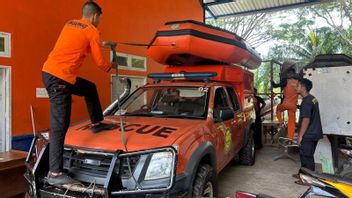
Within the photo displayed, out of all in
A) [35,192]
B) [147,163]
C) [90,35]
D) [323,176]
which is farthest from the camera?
[90,35]

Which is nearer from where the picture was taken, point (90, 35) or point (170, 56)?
point (90, 35)

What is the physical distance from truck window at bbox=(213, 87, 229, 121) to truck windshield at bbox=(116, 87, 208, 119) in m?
0.17

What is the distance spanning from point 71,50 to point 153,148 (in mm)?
1335

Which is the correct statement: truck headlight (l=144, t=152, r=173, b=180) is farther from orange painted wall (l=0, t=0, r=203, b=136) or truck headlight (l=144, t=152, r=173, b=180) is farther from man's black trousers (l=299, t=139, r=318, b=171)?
man's black trousers (l=299, t=139, r=318, b=171)

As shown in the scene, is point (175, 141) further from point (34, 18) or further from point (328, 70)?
point (328, 70)

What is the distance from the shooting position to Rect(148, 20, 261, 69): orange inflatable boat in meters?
4.85

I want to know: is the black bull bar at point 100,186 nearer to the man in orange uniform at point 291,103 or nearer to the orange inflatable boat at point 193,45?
the orange inflatable boat at point 193,45

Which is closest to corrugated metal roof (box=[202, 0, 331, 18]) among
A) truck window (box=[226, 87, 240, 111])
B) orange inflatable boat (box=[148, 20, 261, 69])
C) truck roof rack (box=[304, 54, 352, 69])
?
truck roof rack (box=[304, 54, 352, 69])

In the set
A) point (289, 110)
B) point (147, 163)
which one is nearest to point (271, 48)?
point (289, 110)

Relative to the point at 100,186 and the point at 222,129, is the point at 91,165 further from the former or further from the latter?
the point at 222,129

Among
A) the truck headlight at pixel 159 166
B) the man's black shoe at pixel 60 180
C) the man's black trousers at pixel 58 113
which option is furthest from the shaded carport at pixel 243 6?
the man's black shoe at pixel 60 180

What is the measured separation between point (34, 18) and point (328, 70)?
514 centimetres

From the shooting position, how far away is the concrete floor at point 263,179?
4.82 m

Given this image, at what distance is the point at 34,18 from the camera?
4867 millimetres
